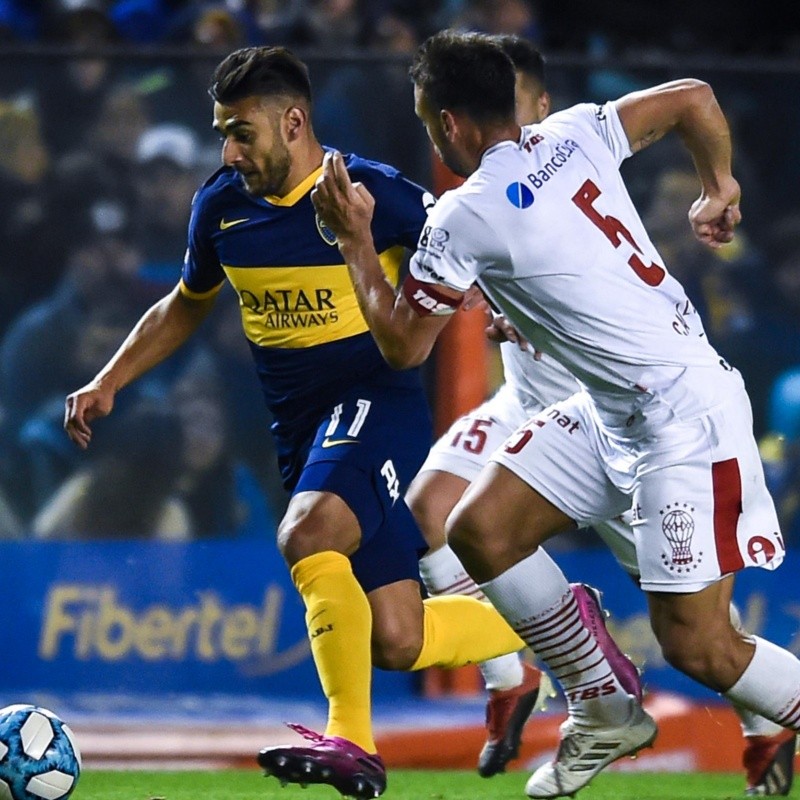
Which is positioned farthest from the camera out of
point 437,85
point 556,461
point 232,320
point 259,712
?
point 232,320

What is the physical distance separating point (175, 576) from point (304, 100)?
11.3ft

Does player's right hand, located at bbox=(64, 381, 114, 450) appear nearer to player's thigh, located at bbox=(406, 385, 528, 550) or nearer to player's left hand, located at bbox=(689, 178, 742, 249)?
player's thigh, located at bbox=(406, 385, 528, 550)

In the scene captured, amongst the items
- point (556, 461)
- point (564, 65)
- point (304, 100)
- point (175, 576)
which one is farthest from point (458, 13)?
point (556, 461)

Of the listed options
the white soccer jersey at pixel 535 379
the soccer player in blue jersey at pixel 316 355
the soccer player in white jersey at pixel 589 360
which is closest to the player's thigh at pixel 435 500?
the white soccer jersey at pixel 535 379

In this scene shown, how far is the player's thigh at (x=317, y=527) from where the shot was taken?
4.88 meters

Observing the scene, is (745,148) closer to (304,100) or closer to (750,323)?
(750,323)

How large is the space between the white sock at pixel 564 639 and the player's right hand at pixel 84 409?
1.26m

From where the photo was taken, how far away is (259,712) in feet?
25.6

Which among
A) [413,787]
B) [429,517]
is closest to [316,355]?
[429,517]

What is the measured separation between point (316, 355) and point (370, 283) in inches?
34.0

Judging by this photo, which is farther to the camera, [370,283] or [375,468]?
[375,468]

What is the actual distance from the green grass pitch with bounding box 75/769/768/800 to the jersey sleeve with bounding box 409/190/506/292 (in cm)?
166

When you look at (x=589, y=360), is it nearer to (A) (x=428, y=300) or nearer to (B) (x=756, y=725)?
(A) (x=428, y=300)

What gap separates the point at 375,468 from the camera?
5.14m
